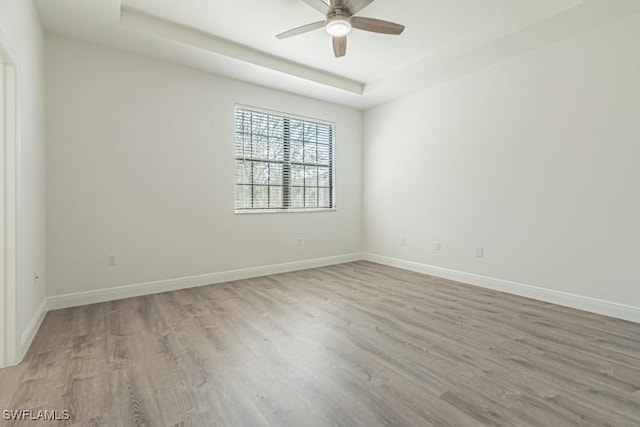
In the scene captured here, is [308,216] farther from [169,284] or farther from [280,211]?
[169,284]

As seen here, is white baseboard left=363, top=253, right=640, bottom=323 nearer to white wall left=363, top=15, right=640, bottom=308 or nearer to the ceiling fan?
white wall left=363, top=15, right=640, bottom=308

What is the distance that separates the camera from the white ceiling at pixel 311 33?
9.27 feet

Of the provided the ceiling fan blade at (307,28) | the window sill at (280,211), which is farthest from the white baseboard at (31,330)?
the ceiling fan blade at (307,28)

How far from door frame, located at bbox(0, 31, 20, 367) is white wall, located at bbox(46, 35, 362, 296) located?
1257 millimetres

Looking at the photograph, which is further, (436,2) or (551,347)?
(436,2)

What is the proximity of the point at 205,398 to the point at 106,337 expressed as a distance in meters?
1.33

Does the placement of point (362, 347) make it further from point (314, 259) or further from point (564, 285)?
point (314, 259)

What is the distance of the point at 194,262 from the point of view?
394cm

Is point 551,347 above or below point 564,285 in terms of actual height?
below

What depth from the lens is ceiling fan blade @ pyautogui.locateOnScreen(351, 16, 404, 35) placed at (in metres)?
2.73

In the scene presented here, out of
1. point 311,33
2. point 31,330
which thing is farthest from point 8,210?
point 311,33

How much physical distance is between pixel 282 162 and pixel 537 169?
131 inches

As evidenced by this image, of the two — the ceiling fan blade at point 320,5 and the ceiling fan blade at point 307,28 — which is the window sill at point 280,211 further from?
the ceiling fan blade at point 320,5

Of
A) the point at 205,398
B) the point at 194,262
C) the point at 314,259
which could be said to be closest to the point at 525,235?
the point at 314,259
